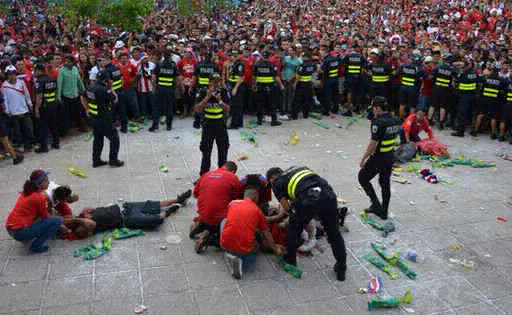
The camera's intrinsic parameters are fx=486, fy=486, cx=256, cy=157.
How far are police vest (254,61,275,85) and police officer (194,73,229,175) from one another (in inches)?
130

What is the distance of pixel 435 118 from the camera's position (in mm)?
12938

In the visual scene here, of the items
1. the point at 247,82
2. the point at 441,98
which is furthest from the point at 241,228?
the point at 441,98

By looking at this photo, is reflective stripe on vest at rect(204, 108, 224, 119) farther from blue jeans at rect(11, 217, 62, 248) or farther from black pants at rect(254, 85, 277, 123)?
black pants at rect(254, 85, 277, 123)

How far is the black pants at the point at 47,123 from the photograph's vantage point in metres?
9.69

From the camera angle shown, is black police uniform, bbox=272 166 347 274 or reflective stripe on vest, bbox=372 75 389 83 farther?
reflective stripe on vest, bbox=372 75 389 83

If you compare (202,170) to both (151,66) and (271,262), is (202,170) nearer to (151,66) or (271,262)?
(271,262)

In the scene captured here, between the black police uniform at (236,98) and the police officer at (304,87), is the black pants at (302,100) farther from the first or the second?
the black police uniform at (236,98)

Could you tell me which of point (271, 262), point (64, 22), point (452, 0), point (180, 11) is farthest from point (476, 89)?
point (64, 22)

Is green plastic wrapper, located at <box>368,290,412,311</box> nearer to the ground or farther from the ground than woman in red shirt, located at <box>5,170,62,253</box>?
nearer to the ground

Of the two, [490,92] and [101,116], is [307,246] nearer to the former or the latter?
[101,116]

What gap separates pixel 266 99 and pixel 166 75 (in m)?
2.54

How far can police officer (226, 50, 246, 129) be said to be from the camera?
11336 millimetres

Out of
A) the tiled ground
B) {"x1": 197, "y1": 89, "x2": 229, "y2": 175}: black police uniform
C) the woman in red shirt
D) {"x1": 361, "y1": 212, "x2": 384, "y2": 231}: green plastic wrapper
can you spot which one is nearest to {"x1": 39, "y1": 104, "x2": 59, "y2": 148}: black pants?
the tiled ground

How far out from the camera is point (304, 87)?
1230cm
